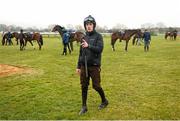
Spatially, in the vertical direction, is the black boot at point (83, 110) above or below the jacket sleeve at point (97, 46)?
below

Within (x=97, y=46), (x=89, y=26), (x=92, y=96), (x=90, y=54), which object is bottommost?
(x=92, y=96)

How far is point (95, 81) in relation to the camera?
8195mm

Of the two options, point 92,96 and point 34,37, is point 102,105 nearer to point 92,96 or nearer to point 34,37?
point 92,96

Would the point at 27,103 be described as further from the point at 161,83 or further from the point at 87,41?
the point at 161,83

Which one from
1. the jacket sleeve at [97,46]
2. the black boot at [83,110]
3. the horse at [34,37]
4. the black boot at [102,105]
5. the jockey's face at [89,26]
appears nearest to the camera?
the jacket sleeve at [97,46]

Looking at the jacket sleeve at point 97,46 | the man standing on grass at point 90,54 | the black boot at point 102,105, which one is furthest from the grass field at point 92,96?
the jacket sleeve at point 97,46

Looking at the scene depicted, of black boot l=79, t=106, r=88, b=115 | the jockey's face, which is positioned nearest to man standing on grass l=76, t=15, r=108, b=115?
the jockey's face

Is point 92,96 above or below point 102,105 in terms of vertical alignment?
below

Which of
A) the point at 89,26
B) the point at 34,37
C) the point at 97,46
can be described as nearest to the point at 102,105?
the point at 97,46

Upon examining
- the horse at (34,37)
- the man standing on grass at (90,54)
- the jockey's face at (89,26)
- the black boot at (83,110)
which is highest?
the jockey's face at (89,26)

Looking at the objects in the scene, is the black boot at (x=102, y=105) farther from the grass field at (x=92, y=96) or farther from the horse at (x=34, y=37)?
the horse at (x=34, y=37)

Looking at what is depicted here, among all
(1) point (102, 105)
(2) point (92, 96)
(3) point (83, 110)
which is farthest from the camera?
(2) point (92, 96)

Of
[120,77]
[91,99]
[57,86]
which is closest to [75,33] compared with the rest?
[120,77]

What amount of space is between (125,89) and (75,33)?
21024 mm
